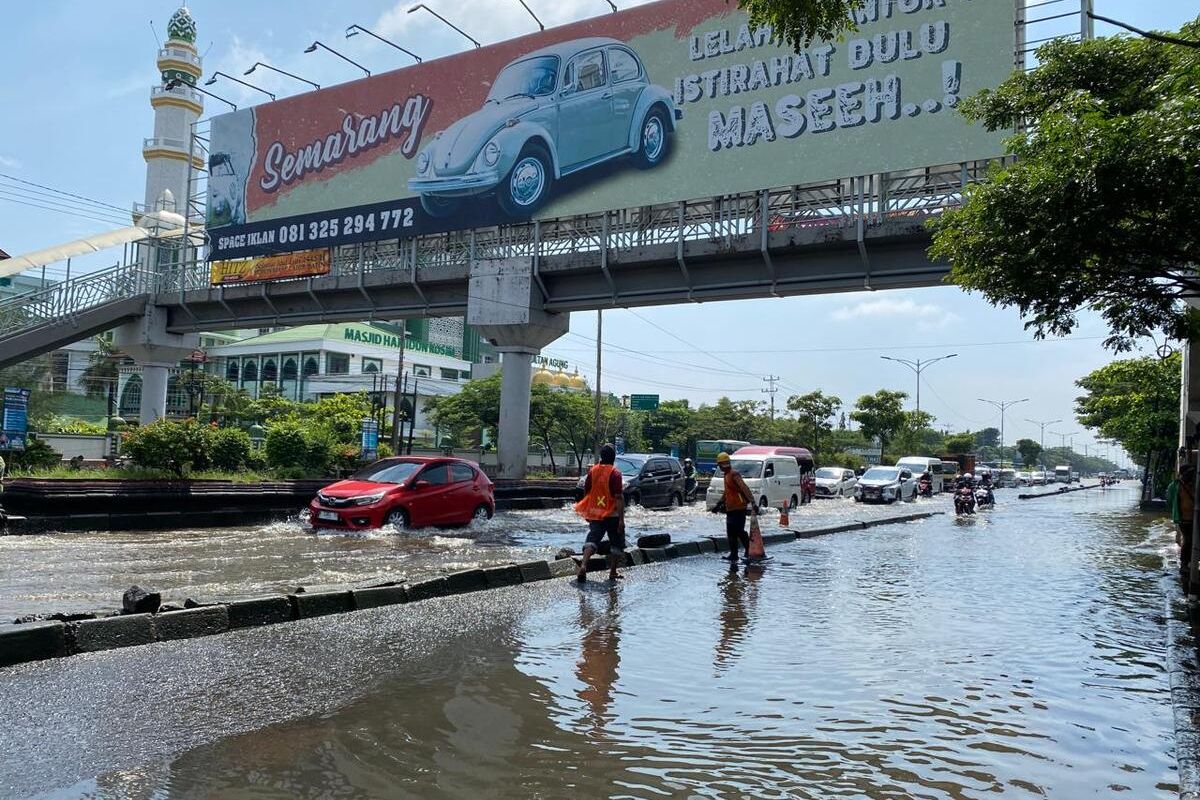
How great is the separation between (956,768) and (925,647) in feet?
9.97

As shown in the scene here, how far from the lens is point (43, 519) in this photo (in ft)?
Answer: 46.3

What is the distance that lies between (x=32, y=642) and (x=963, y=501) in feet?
89.6

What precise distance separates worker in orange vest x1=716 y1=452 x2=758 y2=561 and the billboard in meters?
13.0

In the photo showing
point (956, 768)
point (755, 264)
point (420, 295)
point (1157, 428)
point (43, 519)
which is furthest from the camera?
point (1157, 428)

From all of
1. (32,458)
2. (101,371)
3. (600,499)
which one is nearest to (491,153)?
(32,458)

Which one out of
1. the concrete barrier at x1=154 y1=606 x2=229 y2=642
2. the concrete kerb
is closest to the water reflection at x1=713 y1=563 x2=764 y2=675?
the concrete kerb

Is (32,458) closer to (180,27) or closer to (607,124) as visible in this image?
(607,124)

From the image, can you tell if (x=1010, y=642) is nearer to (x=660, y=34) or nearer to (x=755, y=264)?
(x=755, y=264)

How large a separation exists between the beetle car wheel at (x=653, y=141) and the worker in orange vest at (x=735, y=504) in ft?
49.4

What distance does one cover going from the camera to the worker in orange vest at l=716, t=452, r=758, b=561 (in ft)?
40.6

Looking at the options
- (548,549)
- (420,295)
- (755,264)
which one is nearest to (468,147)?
(420,295)

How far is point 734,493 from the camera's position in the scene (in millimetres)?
12477

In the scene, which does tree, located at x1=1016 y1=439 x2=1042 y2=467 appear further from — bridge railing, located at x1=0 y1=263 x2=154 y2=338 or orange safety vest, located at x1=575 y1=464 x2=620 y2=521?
orange safety vest, located at x1=575 y1=464 x2=620 y2=521

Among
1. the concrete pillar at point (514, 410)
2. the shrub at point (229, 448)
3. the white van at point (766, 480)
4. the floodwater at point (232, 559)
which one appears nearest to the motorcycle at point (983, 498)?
the white van at point (766, 480)
